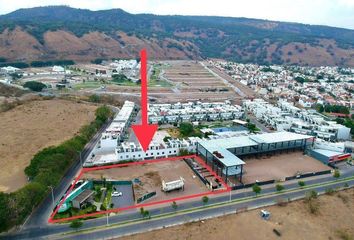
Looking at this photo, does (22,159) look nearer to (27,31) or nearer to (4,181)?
(4,181)

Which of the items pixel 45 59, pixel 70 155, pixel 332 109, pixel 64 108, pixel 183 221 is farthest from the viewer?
pixel 45 59

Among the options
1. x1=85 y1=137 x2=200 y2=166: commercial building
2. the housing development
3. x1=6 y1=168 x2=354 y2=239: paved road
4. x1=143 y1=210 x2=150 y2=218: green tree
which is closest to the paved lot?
the housing development

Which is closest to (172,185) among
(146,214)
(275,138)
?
(146,214)

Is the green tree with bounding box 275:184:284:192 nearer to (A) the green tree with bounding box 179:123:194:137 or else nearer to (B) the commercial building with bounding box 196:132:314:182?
(B) the commercial building with bounding box 196:132:314:182

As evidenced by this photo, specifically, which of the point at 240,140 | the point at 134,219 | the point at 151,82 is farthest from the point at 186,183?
the point at 151,82

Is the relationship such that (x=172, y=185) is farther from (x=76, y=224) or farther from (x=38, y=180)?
(x=38, y=180)

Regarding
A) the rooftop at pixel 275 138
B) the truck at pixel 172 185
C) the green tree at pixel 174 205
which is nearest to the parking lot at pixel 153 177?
the truck at pixel 172 185
